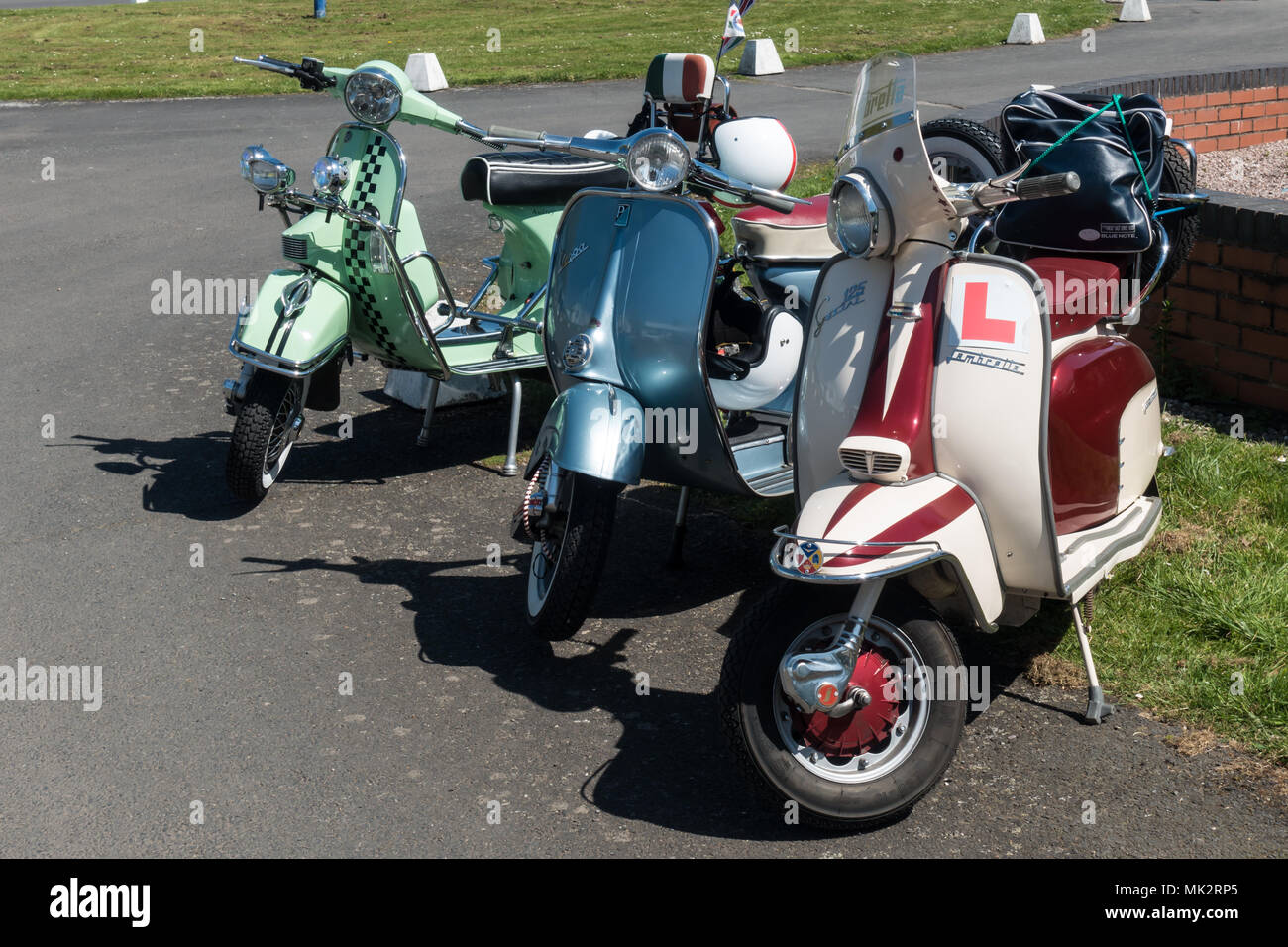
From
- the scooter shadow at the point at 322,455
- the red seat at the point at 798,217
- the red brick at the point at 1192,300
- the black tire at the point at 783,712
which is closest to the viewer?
the black tire at the point at 783,712

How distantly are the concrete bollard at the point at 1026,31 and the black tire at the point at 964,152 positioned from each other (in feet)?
40.8

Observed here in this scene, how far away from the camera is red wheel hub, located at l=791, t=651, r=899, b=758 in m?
2.98

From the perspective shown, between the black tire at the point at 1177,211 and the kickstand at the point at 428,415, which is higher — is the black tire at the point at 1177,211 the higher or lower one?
the higher one

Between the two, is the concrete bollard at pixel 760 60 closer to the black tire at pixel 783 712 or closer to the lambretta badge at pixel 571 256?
the lambretta badge at pixel 571 256

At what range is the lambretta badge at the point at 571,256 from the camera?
401cm

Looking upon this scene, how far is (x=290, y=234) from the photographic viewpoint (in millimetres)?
5055

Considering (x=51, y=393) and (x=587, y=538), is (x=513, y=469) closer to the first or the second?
(x=587, y=538)

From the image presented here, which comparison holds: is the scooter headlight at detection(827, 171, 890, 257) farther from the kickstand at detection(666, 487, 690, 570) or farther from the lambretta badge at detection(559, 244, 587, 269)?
the kickstand at detection(666, 487, 690, 570)

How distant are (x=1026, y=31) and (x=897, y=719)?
15.4 metres

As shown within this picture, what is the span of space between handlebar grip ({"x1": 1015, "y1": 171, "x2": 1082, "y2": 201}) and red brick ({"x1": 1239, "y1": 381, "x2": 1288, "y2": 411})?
2841 mm

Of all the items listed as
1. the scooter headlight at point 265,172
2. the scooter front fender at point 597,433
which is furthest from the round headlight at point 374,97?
the scooter front fender at point 597,433

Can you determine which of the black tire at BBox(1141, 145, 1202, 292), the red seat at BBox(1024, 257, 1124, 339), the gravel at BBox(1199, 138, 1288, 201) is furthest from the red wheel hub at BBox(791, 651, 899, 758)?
the gravel at BBox(1199, 138, 1288, 201)

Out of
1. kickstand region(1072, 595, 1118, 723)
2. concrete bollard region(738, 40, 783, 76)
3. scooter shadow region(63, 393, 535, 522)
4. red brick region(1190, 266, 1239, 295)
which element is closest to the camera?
kickstand region(1072, 595, 1118, 723)

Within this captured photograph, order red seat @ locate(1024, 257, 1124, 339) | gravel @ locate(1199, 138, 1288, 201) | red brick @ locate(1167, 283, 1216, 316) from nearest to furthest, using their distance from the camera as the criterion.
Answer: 1. red seat @ locate(1024, 257, 1124, 339)
2. red brick @ locate(1167, 283, 1216, 316)
3. gravel @ locate(1199, 138, 1288, 201)
